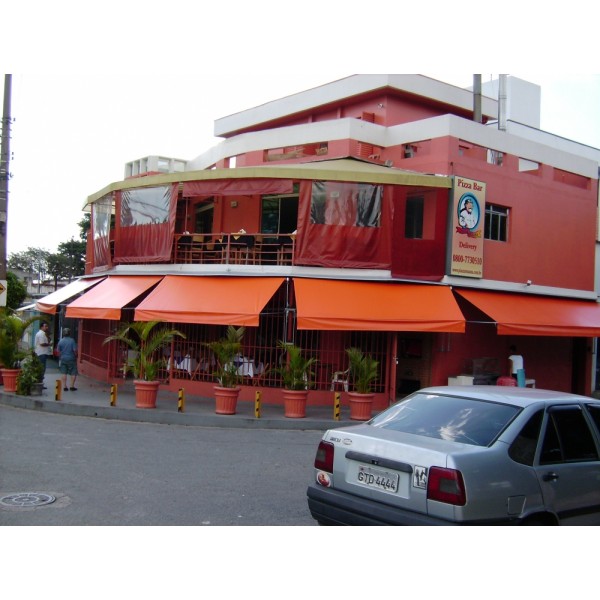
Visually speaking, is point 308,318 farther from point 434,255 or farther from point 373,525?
point 373,525

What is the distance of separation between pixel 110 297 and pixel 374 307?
23.1 feet

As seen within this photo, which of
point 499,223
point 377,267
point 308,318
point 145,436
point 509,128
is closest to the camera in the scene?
point 145,436

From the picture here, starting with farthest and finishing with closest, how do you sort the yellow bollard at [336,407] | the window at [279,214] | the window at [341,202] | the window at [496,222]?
1. the window at [279,214]
2. the window at [496,222]
3. the window at [341,202]
4. the yellow bollard at [336,407]

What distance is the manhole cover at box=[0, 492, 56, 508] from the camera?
7.15 meters

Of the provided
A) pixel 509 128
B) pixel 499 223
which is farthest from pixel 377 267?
pixel 509 128

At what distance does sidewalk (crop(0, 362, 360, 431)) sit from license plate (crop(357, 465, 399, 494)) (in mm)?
9105

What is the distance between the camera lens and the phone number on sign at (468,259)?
59.2ft

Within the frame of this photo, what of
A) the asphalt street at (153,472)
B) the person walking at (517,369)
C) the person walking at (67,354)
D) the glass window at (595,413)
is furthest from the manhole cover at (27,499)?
the person walking at (517,369)

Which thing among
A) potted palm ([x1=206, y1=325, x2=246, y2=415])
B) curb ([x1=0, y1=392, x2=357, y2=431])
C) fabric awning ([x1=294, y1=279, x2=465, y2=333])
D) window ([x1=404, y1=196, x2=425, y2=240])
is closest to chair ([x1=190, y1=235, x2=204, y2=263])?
fabric awning ([x1=294, y1=279, x2=465, y2=333])

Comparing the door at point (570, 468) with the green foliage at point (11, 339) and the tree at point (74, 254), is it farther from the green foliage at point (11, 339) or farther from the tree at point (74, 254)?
the tree at point (74, 254)

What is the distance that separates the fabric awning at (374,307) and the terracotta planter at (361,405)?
1518 millimetres

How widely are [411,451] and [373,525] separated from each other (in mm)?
645

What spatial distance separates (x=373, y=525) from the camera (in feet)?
17.0

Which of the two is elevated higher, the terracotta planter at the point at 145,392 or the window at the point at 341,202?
the window at the point at 341,202
